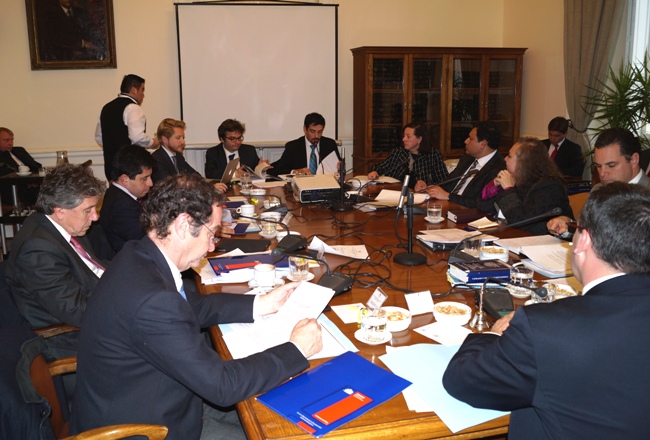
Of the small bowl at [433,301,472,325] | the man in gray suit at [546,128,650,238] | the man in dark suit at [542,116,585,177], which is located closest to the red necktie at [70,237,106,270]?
the small bowl at [433,301,472,325]

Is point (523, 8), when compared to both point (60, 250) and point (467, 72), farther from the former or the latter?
point (60, 250)

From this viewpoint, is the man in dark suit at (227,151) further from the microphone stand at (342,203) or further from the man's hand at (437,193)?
the man's hand at (437,193)

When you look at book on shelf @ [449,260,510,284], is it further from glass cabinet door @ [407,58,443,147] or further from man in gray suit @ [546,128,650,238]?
glass cabinet door @ [407,58,443,147]

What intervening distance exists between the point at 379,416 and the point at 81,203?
1616mm

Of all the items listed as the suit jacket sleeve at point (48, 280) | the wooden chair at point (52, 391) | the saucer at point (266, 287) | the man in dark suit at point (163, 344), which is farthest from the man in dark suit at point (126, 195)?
the man in dark suit at point (163, 344)

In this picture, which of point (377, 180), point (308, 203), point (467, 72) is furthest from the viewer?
point (467, 72)

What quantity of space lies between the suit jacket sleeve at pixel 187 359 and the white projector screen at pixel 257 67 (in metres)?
5.29

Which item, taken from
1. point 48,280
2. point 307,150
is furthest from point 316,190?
point 48,280

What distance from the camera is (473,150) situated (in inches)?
171

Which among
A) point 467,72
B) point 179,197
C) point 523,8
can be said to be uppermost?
point 523,8

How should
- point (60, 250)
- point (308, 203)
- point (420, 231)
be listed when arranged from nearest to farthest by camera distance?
point (60, 250) < point (420, 231) < point (308, 203)

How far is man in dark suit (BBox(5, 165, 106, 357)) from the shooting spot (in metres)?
2.19

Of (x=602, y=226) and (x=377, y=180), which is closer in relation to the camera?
(x=602, y=226)

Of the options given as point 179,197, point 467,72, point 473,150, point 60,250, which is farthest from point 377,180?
point 179,197
